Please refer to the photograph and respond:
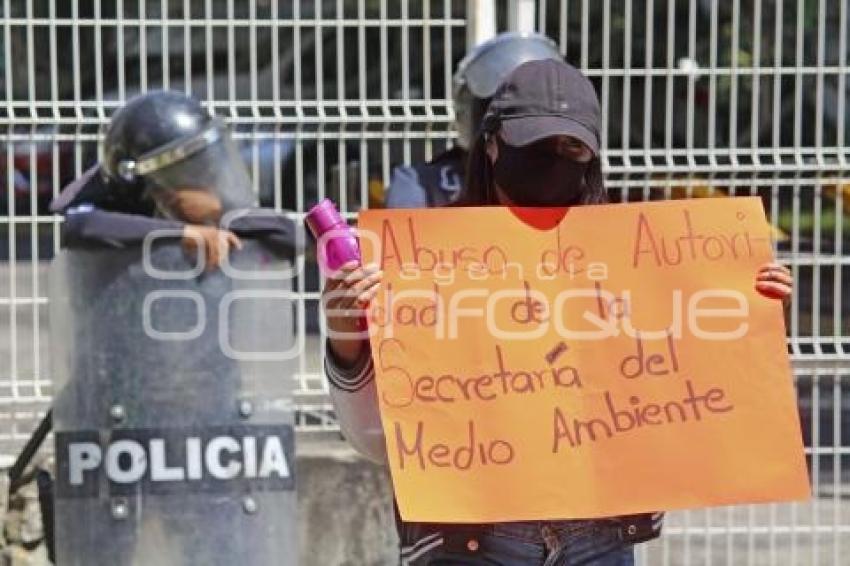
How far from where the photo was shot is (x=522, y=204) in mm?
3416

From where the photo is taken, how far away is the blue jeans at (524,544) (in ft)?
10.9

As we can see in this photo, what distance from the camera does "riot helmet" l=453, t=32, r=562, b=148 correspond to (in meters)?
5.48

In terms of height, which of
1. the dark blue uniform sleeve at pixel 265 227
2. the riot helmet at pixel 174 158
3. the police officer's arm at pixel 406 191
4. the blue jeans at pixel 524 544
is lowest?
the blue jeans at pixel 524 544

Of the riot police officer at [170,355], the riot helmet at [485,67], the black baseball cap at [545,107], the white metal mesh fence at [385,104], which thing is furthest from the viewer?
the white metal mesh fence at [385,104]

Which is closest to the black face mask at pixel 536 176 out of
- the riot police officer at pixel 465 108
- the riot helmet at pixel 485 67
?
the riot police officer at pixel 465 108

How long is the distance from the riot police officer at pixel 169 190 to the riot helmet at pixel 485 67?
606 millimetres

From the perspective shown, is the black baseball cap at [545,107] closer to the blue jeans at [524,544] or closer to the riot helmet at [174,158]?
the blue jeans at [524,544]

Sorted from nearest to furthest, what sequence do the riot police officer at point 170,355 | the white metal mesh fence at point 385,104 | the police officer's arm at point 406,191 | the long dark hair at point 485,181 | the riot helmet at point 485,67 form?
the long dark hair at point 485,181
the police officer's arm at point 406,191
the riot police officer at point 170,355
the riot helmet at point 485,67
the white metal mesh fence at point 385,104

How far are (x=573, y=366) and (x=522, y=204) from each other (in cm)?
31

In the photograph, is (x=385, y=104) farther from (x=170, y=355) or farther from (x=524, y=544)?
(x=524, y=544)

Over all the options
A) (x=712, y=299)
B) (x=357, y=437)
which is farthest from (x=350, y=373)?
(x=712, y=299)

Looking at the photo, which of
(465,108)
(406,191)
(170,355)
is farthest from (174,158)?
(465,108)

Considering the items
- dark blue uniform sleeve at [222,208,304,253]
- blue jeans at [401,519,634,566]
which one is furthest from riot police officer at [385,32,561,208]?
blue jeans at [401,519,634,566]

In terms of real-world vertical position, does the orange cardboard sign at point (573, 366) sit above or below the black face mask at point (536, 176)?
below
